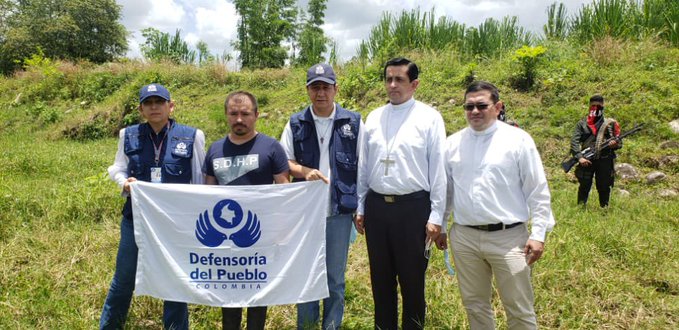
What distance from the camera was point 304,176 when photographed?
3.00m

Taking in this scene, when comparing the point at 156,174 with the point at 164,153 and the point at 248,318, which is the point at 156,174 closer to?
the point at 164,153

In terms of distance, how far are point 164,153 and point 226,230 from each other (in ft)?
2.18

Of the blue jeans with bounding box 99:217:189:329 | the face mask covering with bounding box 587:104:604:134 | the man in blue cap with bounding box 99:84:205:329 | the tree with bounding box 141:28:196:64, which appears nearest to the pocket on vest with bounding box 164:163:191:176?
the man in blue cap with bounding box 99:84:205:329

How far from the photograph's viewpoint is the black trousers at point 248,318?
9.58ft

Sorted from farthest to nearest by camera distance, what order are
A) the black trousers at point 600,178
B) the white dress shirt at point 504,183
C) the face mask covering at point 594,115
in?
1. the face mask covering at point 594,115
2. the black trousers at point 600,178
3. the white dress shirt at point 504,183

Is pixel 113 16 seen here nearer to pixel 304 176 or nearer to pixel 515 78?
pixel 515 78

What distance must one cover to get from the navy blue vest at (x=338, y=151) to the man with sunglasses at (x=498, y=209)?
2.27 ft

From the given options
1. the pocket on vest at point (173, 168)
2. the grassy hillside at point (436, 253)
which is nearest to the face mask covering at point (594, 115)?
the grassy hillside at point (436, 253)

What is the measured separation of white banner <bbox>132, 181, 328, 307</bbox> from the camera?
290cm

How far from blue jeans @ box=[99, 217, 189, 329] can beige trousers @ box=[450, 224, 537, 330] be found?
1951mm

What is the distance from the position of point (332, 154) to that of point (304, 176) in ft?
0.80

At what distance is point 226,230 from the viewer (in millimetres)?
2943

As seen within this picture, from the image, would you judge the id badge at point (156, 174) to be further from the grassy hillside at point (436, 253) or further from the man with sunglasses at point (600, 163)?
the man with sunglasses at point (600, 163)

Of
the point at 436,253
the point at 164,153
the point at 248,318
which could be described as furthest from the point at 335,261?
the point at 436,253
